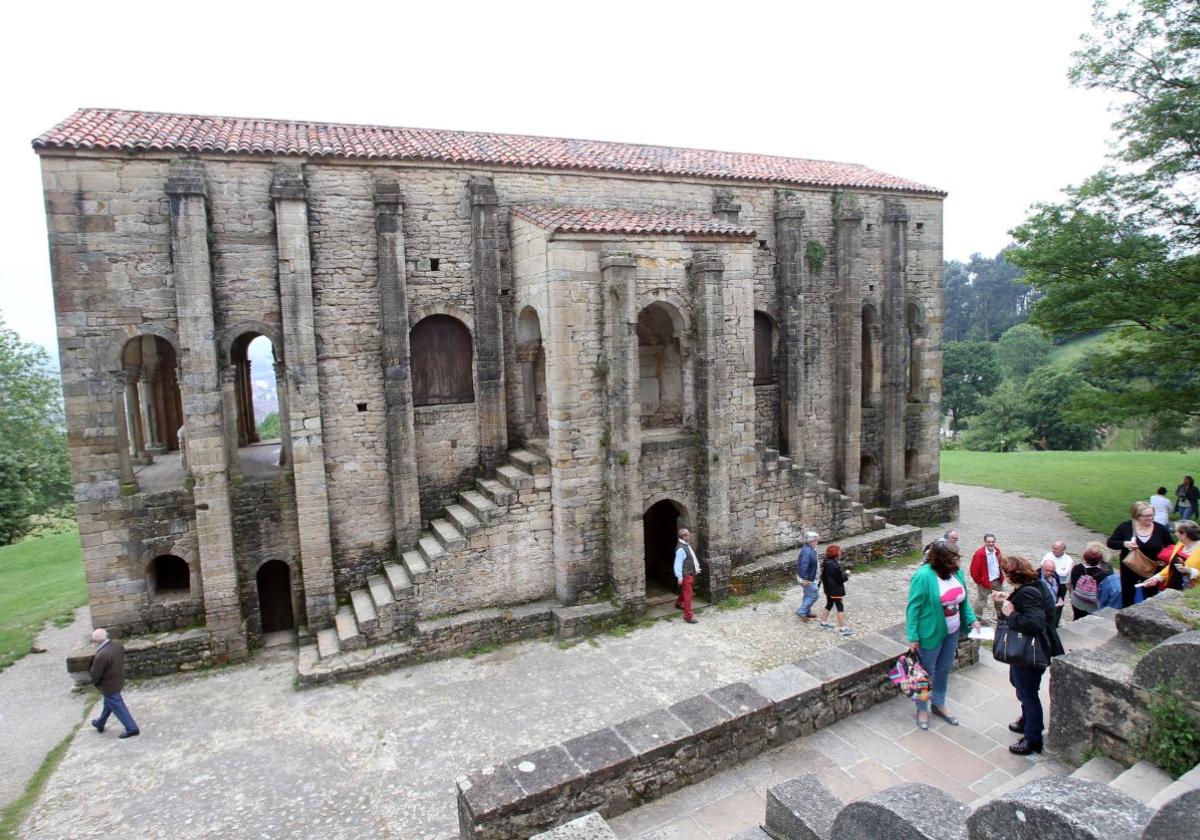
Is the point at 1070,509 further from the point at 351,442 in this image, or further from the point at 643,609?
the point at 351,442

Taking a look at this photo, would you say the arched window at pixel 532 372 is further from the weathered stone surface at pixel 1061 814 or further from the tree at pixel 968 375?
the tree at pixel 968 375

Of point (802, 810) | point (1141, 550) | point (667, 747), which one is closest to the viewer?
point (802, 810)

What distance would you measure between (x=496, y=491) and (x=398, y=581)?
2430mm

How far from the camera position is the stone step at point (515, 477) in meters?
12.6

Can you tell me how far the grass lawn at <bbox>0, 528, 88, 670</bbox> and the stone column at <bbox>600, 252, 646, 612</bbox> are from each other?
11630 millimetres

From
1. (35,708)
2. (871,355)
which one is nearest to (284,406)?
(35,708)

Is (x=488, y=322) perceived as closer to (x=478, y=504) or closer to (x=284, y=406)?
(x=478, y=504)

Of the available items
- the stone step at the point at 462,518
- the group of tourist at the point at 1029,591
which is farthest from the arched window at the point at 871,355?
the stone step at the point at 462,518

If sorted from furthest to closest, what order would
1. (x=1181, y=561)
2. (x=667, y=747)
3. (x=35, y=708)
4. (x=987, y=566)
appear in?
(x=35, y=708), (x=987, y=566), (x=1181, y=561), (x=667, y=747)

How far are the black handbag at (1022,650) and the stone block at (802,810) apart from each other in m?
2.43

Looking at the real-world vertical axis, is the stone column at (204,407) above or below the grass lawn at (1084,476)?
above

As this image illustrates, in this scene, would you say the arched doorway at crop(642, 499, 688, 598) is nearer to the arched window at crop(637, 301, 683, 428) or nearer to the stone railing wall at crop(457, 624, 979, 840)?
the arched window at crop(637, 301, 683, 428)

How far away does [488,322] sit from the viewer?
1407 centimetres

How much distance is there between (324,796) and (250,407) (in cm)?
1311
